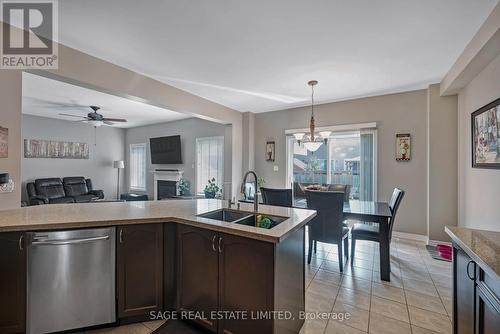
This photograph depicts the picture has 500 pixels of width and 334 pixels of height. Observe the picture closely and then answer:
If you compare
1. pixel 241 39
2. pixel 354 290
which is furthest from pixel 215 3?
pixel 354 290

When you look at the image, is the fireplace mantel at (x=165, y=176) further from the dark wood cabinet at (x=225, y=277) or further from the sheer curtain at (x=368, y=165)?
the dark wood cabinet at (x=225, y=277)

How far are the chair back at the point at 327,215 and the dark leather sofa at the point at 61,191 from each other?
5.95m

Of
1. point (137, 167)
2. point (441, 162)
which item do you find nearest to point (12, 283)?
point (441, 162)

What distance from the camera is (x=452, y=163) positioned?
11.9ft

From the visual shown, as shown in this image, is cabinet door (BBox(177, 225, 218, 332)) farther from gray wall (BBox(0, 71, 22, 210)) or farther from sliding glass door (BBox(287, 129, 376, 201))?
sliding glass door (BBox(287, 129, 376, 201))

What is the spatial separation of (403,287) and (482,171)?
1730 mm

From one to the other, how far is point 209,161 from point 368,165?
398cm

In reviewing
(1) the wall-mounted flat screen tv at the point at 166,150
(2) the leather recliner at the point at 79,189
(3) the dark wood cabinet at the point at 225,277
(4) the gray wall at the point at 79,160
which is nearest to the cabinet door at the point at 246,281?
(3) the dark wood cabinet at the point at 225,277

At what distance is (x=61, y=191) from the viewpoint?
633 centimetres

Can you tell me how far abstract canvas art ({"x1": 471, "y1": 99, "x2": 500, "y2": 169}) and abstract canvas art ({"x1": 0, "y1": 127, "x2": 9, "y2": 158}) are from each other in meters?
4.90

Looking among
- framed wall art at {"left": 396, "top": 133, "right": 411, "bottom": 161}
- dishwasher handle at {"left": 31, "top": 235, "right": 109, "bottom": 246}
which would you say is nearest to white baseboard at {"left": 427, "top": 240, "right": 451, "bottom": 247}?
framed wall art at {"left": 396, "top": 133, "right": 411, "bottom": 161}

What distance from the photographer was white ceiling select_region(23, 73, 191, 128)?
13.3ft

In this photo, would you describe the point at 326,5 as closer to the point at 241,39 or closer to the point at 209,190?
the point at 241,39

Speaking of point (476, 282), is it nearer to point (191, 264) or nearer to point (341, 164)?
point (191, 264)
